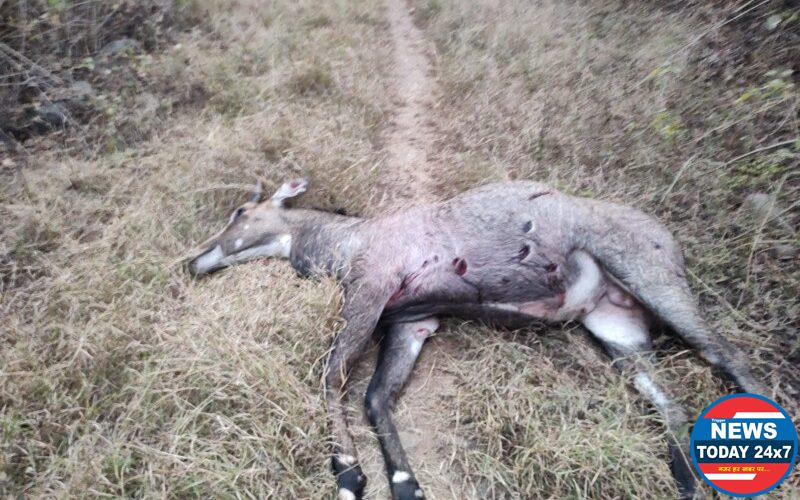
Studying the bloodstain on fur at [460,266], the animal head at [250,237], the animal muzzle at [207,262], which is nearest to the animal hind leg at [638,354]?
the bloodstain on fur at [460,266]

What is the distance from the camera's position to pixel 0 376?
9.75 ft

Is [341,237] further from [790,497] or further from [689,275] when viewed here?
[790,497]

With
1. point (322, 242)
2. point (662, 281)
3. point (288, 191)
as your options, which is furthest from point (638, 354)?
point (288, 191)

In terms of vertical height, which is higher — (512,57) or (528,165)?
(512,57)

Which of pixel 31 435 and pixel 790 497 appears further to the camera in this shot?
pixel 31 435

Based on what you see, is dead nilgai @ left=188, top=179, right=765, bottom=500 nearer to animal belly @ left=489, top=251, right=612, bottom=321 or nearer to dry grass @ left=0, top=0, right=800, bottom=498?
animal belly @ left=489, top=251, right=612, bottom=321

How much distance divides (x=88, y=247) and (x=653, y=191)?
14.2ft

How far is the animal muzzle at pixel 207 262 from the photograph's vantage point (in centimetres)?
405

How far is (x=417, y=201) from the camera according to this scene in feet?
15.7

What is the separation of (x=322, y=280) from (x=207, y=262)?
102 cm

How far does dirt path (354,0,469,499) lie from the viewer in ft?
9.98

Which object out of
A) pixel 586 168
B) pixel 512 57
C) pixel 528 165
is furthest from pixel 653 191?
pixel 512 57

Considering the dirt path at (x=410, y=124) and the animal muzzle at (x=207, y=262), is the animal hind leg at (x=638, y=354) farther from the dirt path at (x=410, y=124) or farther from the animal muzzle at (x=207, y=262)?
the animal muzzle at (x=207, y=262)

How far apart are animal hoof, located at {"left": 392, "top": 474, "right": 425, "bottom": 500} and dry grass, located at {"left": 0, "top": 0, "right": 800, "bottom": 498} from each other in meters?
0.28
